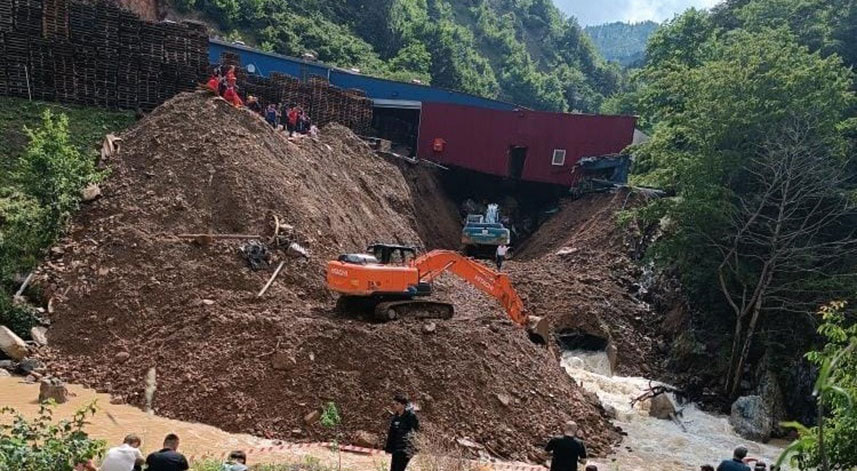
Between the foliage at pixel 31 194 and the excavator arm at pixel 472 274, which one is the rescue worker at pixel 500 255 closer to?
the excavator arm at pixel 472 274

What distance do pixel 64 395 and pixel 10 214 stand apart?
5.63 metres

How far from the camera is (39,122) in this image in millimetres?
18547

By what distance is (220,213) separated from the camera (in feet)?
53.3

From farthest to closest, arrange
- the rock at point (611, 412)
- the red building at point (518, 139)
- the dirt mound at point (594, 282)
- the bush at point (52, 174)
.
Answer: the red building at point (518, 139)
the dirt mound at point (594, 282)
the rock at point (611, 412)
the bush at point (52, 174)

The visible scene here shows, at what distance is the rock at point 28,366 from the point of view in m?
12.0

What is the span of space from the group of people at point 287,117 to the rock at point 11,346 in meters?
12.3

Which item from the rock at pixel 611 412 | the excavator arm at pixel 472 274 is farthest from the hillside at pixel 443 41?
the rock at pixel 611 412

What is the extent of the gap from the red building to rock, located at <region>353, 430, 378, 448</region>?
21.2 metres

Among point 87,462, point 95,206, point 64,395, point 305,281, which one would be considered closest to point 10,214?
point 95,206

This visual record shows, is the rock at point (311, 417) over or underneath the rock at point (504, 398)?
underneath

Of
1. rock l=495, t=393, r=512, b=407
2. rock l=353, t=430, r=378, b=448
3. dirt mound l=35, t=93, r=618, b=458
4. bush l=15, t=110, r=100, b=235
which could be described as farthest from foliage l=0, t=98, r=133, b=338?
rock l=495, t=393, r=512, b=407

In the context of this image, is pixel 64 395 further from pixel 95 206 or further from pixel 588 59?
pixel 588 59

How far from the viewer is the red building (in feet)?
95.7

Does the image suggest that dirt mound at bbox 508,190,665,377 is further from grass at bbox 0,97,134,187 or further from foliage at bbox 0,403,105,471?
foliage at bbox 0,403,105,471
